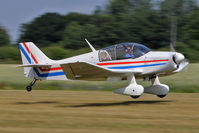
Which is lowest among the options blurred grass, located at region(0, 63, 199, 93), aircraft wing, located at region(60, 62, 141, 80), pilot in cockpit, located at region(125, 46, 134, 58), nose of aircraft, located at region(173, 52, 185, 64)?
blurred grass, located at region(0, 63, 199, 93)

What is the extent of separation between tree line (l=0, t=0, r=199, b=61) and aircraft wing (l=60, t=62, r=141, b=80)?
32.4 meters

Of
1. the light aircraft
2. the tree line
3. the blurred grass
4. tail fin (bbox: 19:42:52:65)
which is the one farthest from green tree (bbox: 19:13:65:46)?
the light aircraft

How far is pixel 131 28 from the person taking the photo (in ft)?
211

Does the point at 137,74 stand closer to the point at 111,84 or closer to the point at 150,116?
the point at 150,116

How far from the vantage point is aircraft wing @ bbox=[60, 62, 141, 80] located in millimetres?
11820

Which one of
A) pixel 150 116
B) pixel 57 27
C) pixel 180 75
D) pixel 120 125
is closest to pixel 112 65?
pixel 150 116

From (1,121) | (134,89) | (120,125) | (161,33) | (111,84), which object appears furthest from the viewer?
(161,33)

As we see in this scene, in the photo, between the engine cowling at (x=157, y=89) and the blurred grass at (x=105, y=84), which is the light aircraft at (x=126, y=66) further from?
the blurred grass at (x=105, y=84)

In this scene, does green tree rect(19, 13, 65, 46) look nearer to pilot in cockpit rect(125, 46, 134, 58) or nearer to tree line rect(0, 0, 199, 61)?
tree line rect(0, 0, 199, 61)

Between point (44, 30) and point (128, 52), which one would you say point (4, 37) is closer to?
point (44, 30)

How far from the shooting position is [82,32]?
63.0 m

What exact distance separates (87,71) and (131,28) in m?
52.8

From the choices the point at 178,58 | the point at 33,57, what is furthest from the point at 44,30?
the point at 178,58

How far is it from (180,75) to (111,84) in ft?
15.9
